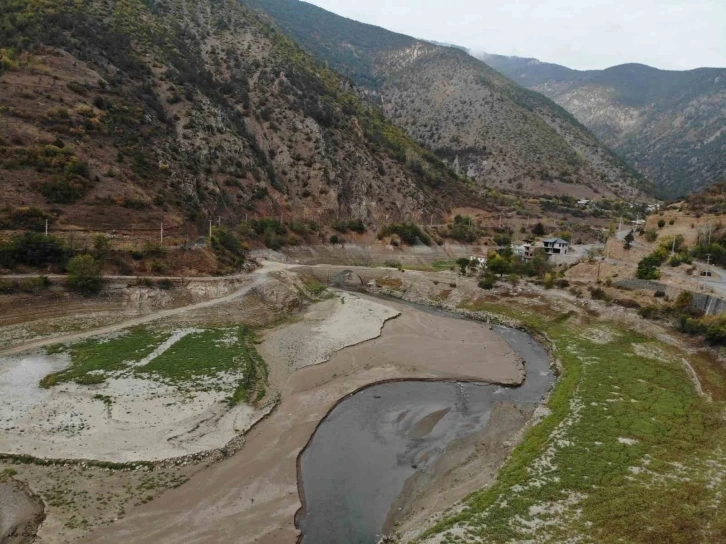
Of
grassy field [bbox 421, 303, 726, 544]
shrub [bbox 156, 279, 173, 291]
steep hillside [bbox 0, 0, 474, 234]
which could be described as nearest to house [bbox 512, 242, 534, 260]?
steep hillside [bbox 0, 0, 474, 234]

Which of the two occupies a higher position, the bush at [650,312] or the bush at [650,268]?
the bush at [650,268]

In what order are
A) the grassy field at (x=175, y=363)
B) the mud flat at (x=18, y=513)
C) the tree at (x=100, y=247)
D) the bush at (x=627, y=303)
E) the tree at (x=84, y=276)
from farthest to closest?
1. the bush at (x=627, y=303)
2. the tree at (x=100, y=247)
3. the tree at (x=84, y=276)
4. the grassy field at (x=175, y=363)
5. the mud flat at (x=18, y=513)

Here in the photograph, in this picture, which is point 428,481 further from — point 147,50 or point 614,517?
point 147,50

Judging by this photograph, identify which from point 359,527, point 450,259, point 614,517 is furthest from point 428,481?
point 450,259

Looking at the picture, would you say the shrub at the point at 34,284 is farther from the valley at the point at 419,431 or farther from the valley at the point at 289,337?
the valley at the point at 419,431

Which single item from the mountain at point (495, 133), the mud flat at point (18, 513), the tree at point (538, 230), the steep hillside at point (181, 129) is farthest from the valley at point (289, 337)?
the mountain at point (495, 133)

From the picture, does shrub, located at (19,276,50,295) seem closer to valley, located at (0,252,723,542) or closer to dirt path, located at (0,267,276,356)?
dirt path, located at (0,267,276,356)
